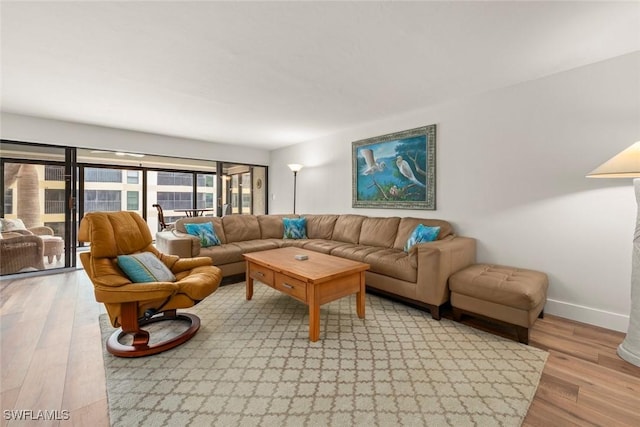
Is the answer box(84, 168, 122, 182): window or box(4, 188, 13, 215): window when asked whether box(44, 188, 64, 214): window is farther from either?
box(84, 168, 122, 182): window

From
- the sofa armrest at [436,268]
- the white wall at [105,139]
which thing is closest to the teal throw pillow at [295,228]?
the white wall at [105,139]

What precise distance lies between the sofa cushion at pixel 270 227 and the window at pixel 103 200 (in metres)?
3.54

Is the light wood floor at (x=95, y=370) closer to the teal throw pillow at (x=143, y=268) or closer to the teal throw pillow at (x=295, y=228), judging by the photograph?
the teal throw pillow at (x=143, y=268)

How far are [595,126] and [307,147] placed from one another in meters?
4.11

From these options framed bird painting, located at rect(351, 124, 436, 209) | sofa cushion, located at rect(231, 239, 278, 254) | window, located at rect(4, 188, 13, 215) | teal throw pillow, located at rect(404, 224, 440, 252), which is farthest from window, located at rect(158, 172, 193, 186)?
teal throw pillow, located at rect(404, 224, 440, 252)

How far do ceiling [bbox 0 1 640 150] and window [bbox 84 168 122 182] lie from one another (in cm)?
184

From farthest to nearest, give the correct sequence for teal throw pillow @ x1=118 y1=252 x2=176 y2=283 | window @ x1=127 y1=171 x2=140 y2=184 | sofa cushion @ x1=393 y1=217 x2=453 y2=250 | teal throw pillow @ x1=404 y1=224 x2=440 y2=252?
window @ x1=127 y1=171 x2=140 y2=184 < sofa cushion @ x1=393 y1=217 x2=453 y2=250 < teal throw pillow @ x1=404 y1=224 x2=440 y2=252 < teal throw pillow @ x1=118 y1=252 x2=176 y2=283

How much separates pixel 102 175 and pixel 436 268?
Result: 642 cm

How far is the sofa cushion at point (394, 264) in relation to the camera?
273 cm

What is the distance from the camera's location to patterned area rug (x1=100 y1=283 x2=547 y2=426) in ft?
4.62

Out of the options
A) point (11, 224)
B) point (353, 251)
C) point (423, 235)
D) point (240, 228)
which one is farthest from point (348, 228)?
point (11, 224)

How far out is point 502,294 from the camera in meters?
2.17

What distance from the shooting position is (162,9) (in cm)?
170

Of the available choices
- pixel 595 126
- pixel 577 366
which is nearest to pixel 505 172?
pixel 595 126
